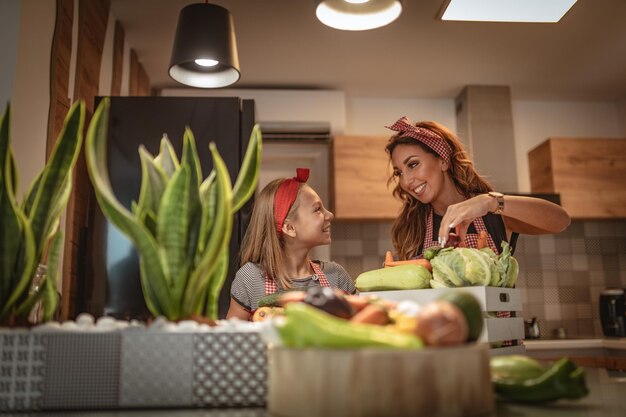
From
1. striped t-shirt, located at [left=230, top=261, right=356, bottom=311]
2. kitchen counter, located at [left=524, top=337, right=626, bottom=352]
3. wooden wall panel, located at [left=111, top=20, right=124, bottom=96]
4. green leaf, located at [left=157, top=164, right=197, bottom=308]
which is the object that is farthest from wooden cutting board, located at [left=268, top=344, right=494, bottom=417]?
kitchen counter, located at [left=524, top=337, right=626, bottom=352]

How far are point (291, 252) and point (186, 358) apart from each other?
143 centimetres

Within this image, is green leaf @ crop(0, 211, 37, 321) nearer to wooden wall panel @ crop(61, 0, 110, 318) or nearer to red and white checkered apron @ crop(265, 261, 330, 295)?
red and white checkered apron @ crop(265, 261, 330, 295)

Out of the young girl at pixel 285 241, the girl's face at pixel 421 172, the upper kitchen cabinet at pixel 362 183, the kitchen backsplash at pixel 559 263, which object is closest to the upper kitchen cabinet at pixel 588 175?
the kitchen backsplash at pixel 559 263

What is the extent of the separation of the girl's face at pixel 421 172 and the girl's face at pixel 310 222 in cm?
33

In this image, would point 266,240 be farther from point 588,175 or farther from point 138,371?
point 588,175

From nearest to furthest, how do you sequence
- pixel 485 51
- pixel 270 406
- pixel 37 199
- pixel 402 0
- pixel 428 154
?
1. pixel 270 406
2. pixel 37 199
3. pixel 402 0
4. pixel 428 154
5. pixel 485 51

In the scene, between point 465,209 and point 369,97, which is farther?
point 369,97

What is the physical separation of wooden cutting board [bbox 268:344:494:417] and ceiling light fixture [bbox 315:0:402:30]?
128 centimetres

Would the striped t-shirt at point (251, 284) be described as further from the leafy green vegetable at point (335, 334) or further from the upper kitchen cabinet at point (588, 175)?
the upper kitchen cabinet at point (588, 175)

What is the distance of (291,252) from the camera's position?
2109 millimetres

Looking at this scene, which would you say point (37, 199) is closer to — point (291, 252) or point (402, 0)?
point (402, 0)

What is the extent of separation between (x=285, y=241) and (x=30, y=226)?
1.39 metres

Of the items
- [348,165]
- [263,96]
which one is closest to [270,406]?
[348,165]

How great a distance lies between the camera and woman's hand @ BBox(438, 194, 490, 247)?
1362 mm
